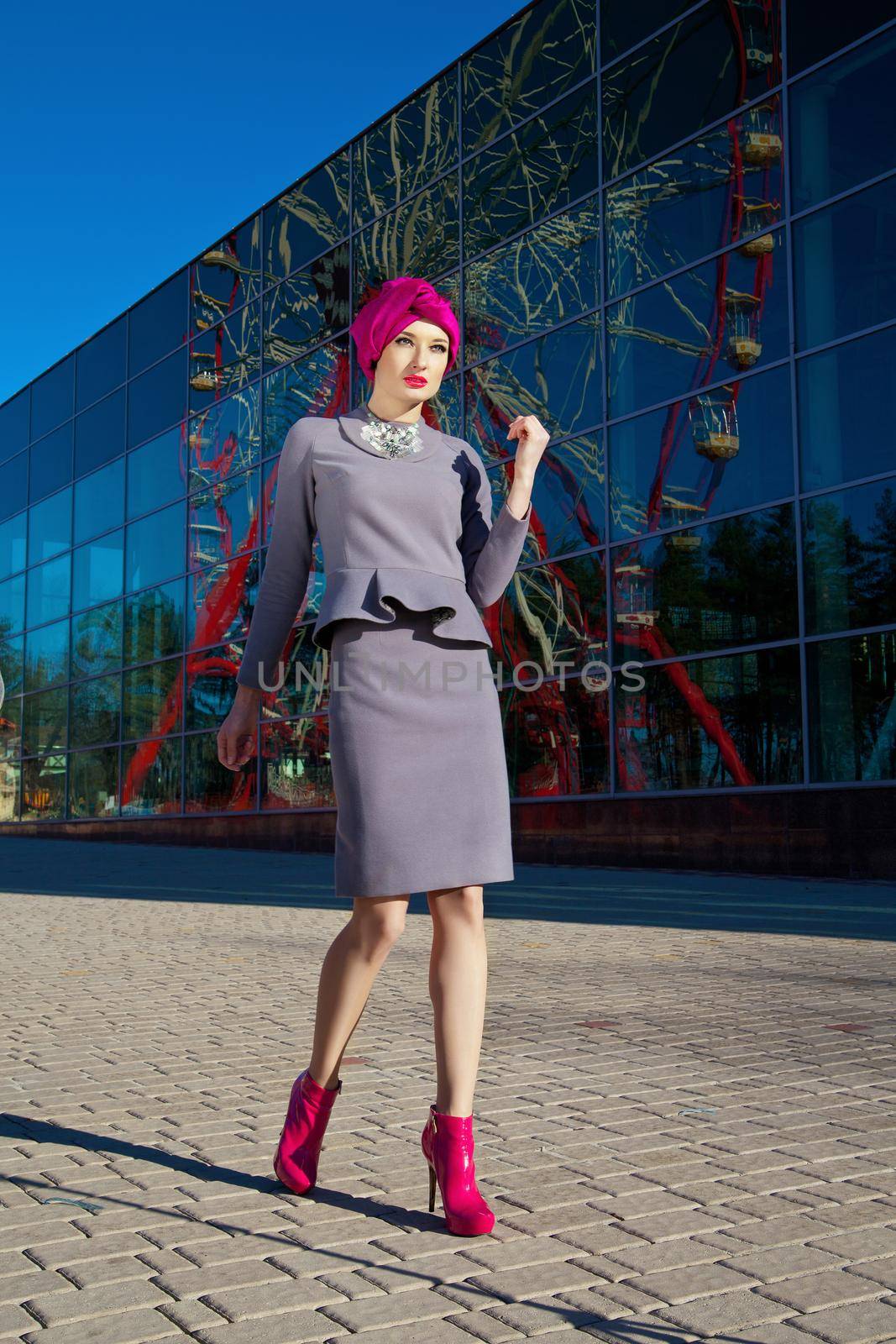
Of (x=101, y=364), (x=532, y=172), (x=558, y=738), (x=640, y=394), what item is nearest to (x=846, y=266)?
(x=640, y=394)

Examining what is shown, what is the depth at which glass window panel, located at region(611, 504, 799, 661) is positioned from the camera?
14.7 metres

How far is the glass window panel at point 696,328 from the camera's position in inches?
600

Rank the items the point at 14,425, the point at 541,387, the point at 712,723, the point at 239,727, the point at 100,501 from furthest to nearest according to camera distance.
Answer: the point at 14,425 < the point at 100,501 < the point at 541,387 < the point at 712,723 < the point at 239,727

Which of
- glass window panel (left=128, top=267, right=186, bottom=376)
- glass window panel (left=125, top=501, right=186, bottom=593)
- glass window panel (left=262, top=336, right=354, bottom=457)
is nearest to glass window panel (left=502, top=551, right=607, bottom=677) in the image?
glass window panel (left=262, top=336, right=354, bottom=457)

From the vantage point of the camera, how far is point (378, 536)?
3.07 metres

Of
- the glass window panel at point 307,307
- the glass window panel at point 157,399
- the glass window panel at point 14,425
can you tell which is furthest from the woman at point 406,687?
the glass window panel at point 14,425

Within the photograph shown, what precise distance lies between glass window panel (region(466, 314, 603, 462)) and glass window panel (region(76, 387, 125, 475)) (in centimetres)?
1217

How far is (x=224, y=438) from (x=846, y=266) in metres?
13.8

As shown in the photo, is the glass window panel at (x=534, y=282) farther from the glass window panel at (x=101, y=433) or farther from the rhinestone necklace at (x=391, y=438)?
the rhinestone necklace at (x=391, y=438)

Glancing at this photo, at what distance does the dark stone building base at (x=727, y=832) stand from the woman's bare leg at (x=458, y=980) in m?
10.8

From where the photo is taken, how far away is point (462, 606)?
3070mm

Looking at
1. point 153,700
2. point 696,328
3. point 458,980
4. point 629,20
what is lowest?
point 458,980

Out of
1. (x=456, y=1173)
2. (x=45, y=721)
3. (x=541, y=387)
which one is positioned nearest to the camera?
(x=456, y=1173)

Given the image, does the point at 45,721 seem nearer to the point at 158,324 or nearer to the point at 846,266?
the point at 158,324
